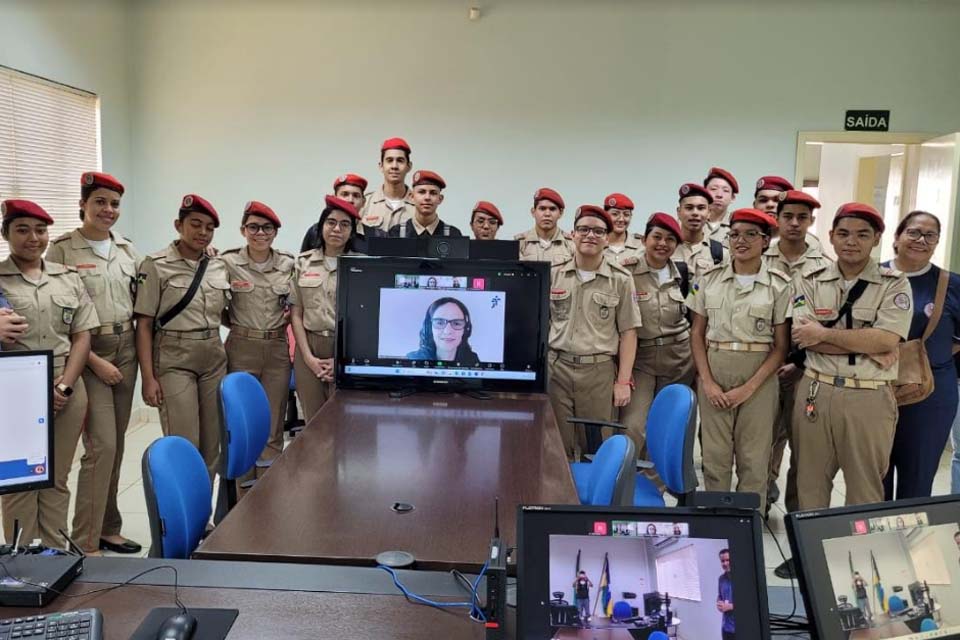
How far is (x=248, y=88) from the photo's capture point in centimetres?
583

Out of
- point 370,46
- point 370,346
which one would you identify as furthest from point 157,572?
point 370,46

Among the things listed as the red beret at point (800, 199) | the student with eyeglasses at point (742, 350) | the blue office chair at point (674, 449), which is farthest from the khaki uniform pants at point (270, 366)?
the red beret at point (800, 199)

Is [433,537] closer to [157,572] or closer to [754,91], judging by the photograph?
[157,572]

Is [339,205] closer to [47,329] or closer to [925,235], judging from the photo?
[47,329]

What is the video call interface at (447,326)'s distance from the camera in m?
3.03

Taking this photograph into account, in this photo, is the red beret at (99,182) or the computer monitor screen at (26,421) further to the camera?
the red beret at (99,182)

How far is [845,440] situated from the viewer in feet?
10.3

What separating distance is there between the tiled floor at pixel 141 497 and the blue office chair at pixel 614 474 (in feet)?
3.84

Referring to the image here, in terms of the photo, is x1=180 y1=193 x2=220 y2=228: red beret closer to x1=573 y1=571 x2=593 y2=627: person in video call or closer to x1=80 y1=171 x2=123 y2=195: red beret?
x1=80 y1=171 x2=123 y2=195: red beret

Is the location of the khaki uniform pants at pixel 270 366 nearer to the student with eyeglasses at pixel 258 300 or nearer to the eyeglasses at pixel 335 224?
the student with eyeglasses at pixel 258 300

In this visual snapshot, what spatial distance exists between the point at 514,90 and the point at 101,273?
3.57 metres

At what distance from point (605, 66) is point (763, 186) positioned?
174 cm

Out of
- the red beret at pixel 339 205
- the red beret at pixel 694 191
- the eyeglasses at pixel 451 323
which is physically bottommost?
the eyeglasses at pixel 451 323

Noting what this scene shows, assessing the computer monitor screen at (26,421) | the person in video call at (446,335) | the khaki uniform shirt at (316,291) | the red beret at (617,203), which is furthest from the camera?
the red beret at (617,203)
